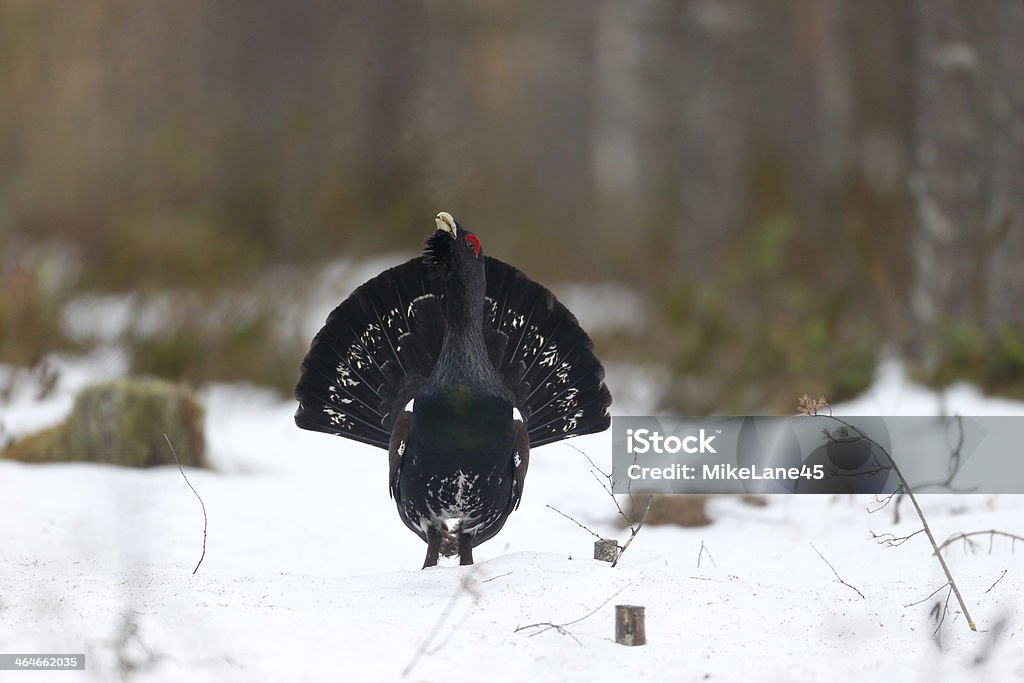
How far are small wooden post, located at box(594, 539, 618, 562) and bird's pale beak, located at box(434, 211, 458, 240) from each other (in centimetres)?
109

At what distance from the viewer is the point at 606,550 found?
358 centimetres

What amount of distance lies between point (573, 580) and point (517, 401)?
2.95ft

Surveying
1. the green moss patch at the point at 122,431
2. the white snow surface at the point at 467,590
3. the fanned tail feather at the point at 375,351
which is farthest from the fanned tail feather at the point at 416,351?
the green moss patch at the point at 122,431

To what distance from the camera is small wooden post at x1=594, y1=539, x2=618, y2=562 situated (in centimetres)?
357

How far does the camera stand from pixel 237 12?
17234 mm

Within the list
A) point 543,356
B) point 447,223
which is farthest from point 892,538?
point 447,223

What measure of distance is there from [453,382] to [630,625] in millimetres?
995

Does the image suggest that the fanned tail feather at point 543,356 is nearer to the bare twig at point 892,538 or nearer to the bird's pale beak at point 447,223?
the bird's pale beak at point 447,223

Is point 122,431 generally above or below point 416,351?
below

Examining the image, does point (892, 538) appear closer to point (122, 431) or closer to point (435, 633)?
point (435, 633)

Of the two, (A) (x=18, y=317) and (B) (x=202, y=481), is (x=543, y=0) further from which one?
(B) (x=202, y=481)

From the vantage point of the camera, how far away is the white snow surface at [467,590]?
105 inches

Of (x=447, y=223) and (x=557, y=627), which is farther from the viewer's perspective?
(x=447, y=223)

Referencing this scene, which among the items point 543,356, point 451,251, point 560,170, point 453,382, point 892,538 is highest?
point 560,170
